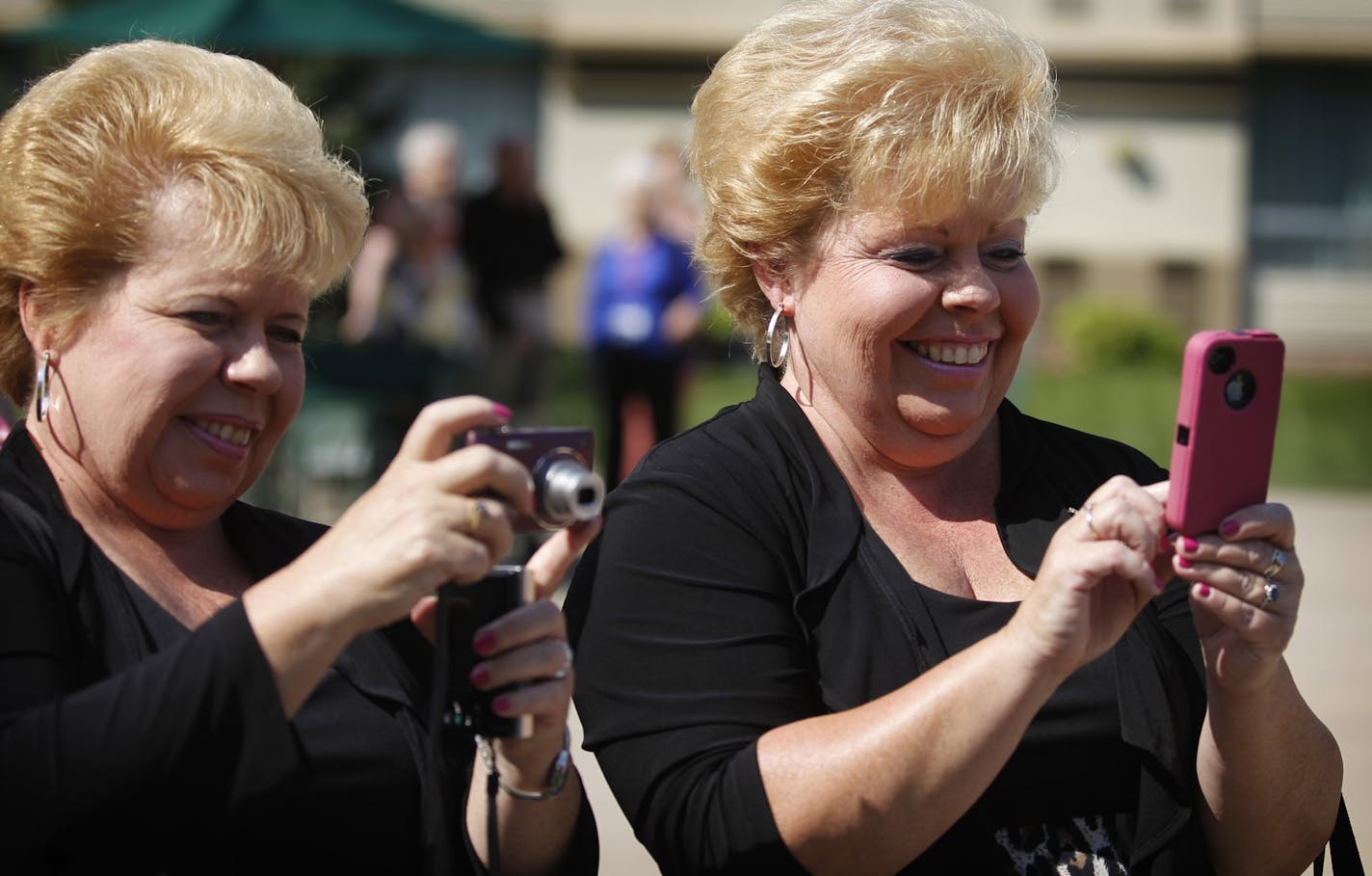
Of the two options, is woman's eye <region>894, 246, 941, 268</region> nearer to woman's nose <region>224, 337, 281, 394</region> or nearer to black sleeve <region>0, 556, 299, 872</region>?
woman's nose <region>224, 337, 281, 394</region>

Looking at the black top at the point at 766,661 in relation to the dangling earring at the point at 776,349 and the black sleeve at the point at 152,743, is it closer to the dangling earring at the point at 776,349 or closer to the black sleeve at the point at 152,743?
the dangling earring at the point at 776,349

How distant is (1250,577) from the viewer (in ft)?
6.60

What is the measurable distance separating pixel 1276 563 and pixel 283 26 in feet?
24.5

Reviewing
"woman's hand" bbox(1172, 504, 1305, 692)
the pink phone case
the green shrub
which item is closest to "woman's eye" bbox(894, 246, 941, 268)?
the pink phone case

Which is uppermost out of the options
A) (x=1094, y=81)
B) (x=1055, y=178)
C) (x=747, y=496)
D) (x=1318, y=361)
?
(x=1094, y=81)

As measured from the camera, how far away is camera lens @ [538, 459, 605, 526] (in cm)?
176

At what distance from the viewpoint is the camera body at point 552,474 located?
175 cm

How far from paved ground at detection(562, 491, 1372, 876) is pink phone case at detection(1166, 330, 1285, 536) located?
0.61 m

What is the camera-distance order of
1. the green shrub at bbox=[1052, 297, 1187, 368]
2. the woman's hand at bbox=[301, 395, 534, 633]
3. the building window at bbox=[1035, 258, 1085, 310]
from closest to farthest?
the woman's hand at bbox=[301, 395, 534, 633] < the green shrub at bbox=[1052, 297, 1187, 368] < the building window at bbox=[1035, 258, 1085, 310]

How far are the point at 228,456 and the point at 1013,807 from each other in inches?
44.8

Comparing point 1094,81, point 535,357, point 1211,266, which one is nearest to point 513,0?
point 1094,81

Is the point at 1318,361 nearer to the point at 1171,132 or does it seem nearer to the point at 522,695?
the point at 1171,132

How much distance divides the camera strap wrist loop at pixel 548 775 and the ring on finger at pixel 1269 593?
0.88m

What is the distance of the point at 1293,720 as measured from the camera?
89.0 inches
